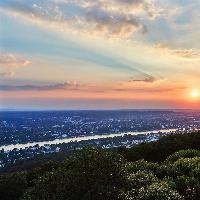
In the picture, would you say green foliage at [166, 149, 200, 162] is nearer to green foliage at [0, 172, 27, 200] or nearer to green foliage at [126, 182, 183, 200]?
green foliage at [0, 172, 27, 200]

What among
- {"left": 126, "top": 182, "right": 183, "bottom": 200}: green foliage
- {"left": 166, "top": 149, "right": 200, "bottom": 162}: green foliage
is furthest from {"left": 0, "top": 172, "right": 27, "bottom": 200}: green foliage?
{"left": 126, "top": 182, "right": 183, "bottom": 200}: green foliage

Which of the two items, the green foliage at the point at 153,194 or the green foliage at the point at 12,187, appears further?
→ the green foliage at the point at 12,187

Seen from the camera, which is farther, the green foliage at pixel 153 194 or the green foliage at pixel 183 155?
the green foliage at pixel 183 155

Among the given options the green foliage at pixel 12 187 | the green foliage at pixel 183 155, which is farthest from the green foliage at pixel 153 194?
the green foliage at pixel 12 187

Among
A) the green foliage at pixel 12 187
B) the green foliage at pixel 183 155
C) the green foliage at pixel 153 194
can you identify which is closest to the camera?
the green foliage at pixel 153 194

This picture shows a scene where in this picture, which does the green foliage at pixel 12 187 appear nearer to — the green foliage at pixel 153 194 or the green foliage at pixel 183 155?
the green foliage at pixel 183 155

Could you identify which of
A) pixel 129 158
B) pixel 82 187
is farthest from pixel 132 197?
pixel 129 158

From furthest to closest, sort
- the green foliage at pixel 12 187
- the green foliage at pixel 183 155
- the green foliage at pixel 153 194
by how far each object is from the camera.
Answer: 1. the green foliage at pixel 12 187
2. the green foliage at pixel 183 155
3. the green foliage at pixel 153 194

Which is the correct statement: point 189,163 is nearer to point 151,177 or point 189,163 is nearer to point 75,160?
point 151,177

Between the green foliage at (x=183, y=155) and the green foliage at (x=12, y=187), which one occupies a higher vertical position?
the green foliage at (x=183, y=155)

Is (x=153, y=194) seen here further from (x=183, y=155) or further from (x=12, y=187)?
(x=12, y=187)

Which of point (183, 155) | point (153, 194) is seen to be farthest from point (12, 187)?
point (153, 194)
